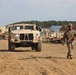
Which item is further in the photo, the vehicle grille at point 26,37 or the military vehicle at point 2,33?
the military vehicle at point 2,33

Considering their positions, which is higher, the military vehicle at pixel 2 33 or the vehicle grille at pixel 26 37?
the vehicle grille at pixel 26 37

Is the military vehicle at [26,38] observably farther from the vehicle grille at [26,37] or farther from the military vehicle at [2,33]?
the military vehicle at [2,33]

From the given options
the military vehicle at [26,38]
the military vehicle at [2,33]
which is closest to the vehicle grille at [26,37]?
the military vehicle at [26,38]

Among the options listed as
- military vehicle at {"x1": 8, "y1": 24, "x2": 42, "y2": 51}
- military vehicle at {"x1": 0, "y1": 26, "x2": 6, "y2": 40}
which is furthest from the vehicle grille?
military vehicle at {"x1": 0, "y1": 26, "x2": 6, "y2": 40}

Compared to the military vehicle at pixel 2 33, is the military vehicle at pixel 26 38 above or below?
above

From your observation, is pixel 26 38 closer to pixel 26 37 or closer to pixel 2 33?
pixel 26 37

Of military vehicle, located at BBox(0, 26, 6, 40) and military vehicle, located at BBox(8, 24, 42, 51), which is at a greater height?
military vehicle, located at BBox(8, 24, 42, 51)

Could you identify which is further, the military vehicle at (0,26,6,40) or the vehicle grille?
the military vehicle at (0,26,6,40)

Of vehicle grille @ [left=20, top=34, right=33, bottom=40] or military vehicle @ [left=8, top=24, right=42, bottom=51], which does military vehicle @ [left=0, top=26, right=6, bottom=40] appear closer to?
military vehicle @ [left=8, top=24, right=42, bottom=51]

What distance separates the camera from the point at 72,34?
1686 centimetres

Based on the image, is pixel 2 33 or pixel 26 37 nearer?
pixel 26 37

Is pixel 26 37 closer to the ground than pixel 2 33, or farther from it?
farther from it

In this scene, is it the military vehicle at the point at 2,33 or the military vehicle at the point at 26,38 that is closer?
the military vehicle at the point at 26,38

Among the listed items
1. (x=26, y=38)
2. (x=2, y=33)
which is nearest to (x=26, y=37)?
(x=26, y=38)
